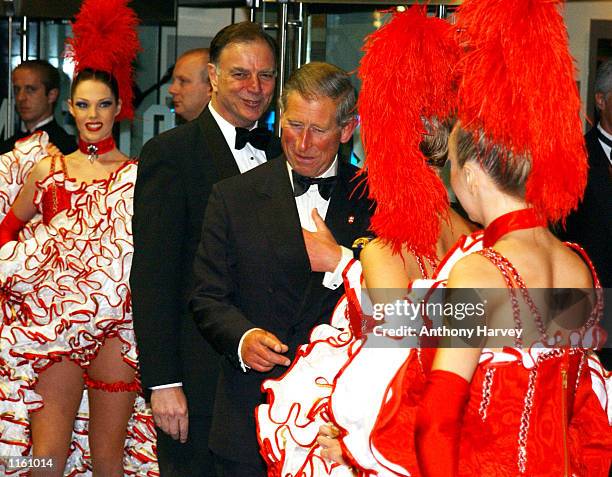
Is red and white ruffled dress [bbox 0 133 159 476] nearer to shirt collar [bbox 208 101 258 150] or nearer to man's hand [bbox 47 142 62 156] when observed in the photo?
man's hand [bbox 47 142 62 156]

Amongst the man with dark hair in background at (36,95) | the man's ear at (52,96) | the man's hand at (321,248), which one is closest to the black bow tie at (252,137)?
the man's hand at (321,248)

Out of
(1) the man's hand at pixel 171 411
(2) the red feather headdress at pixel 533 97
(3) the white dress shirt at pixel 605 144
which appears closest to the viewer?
(2) the red feather headdress at pixel 533 97

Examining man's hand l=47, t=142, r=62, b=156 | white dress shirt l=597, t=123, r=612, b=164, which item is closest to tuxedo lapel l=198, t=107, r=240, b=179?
man's hand l=47, t=142, r=62, b=156

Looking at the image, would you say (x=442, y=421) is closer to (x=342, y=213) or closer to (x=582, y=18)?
(x=342, y=213)

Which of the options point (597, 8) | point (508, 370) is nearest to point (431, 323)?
point (508, 370)

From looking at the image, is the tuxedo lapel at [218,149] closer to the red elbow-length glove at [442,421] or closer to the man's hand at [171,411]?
the man's hand at [171,411]

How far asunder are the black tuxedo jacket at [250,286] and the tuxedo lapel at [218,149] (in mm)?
361

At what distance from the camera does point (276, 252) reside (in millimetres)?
3379

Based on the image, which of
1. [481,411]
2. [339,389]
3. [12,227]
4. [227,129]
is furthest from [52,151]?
[481,411]

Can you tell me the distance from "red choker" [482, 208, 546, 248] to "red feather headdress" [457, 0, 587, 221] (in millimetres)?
24

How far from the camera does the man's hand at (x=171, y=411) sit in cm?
370

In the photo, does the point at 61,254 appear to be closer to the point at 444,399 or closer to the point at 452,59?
the point at 452,59

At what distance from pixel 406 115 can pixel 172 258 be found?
1.34 metres

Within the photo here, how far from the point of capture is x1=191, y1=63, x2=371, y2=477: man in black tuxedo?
132 inches
